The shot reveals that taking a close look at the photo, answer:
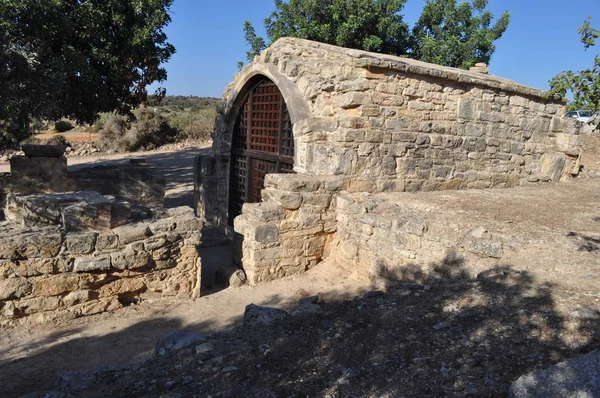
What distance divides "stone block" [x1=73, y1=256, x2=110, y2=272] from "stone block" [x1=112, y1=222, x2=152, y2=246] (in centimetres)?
25

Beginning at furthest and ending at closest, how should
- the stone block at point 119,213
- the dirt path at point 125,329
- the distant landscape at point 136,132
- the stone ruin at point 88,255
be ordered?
the distant landscape at point 136,132
the stone block at point 119,213
the stone ruin at point 88,255
the dirt path at point 125,329

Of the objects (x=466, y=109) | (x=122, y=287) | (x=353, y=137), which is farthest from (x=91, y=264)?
(x=466, y=109)

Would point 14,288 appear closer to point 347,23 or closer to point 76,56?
point 76,56

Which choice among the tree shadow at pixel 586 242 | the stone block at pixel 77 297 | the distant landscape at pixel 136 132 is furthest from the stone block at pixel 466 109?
the distant landscape at pixel 136 132

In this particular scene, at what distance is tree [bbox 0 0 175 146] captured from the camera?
5680 mm

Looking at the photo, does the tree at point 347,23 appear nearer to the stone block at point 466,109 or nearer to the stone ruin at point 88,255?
the stone block at point 466,109

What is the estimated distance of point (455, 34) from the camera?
1452cm

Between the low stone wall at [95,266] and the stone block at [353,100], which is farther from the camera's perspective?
the stone block at [353,100]

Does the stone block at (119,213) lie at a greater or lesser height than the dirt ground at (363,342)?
greater

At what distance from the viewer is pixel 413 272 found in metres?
5.08

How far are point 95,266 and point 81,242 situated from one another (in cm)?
28

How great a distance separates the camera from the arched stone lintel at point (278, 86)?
6805mm

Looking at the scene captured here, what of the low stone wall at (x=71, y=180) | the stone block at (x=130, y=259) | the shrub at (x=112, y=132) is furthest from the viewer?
the shrub at (x=112, y=132)

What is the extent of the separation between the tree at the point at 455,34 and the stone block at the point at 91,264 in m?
12.1
